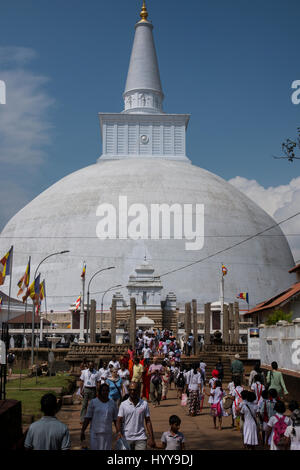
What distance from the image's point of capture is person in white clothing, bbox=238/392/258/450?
1063 centimetres

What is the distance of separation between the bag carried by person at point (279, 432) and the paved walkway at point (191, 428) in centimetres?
309

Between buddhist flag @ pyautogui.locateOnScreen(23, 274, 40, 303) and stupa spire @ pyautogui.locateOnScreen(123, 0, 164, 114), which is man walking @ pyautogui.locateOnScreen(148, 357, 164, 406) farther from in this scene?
stupa spire @ pyautogui.locateOnScreen(123, 0, 164, 114)

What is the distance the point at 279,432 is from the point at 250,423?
1763 millimetres

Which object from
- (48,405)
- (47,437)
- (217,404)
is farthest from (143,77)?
(47,437)

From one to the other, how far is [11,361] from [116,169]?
27814mm

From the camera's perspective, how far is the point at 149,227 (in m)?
53.5

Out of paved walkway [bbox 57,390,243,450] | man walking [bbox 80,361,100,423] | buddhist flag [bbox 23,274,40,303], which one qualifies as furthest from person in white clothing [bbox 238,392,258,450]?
buddhist flag [bbox 23,274,40,303]

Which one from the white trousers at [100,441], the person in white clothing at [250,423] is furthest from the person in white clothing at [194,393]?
the white trousers at [100,441]

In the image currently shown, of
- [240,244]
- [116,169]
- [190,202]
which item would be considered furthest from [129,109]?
[240,244]

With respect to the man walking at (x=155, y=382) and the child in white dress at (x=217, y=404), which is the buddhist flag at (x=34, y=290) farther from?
the child in white dress at (x=217, y=404)
